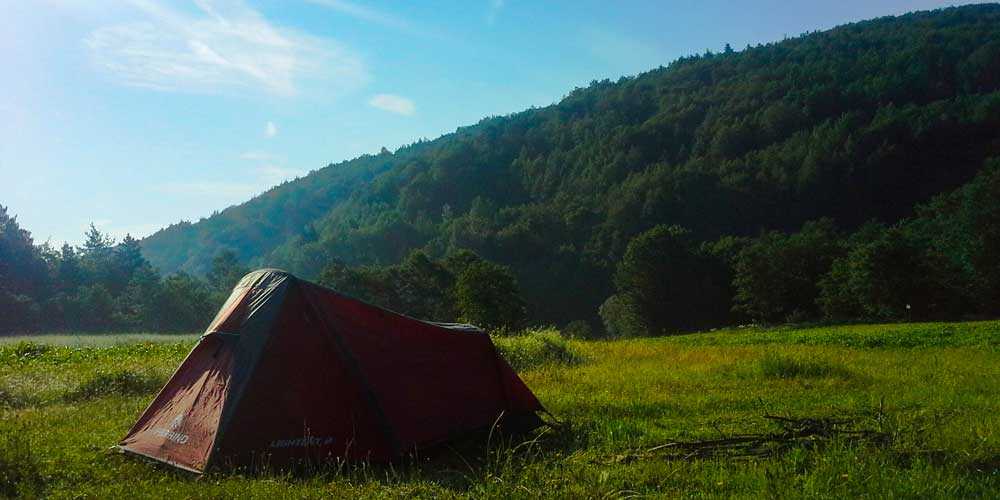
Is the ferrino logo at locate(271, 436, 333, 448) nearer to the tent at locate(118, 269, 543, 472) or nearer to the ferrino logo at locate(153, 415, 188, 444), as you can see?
the tent at locate(118, 269, 543, 472)

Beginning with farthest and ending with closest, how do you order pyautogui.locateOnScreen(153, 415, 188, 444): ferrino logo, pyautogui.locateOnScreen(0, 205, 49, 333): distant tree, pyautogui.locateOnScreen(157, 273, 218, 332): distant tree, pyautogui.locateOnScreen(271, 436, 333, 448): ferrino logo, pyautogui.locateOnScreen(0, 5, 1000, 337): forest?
pyautogui.locateOnScreen(157, 273, 218, 332): distant tree < pyautogui.locateOnScreen(0, 5, 1000, 337): forest < pyautogui.locateOnScreen(0, 205, 49, 333): distant tree < pyautogui.locateOnScreen(153, 415, 188, 444): ferrino logo < pyautogui.locateOnScreen(271, 436, 333, 448): ferrino logo

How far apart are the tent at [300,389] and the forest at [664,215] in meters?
45.6

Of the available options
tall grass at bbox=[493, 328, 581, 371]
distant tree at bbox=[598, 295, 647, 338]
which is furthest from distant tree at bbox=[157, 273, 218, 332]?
tall grass at bbox=[493, 328, 581, 371]

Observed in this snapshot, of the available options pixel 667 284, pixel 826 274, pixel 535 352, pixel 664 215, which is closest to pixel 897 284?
pixel 826 274

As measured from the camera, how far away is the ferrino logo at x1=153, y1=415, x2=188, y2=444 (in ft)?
27.9

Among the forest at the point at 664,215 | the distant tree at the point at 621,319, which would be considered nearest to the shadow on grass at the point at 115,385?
the forest at the point at 664,215

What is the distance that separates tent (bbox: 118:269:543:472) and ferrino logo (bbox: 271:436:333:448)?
1 centimetres

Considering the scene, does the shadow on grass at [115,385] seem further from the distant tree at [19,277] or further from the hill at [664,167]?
the hill at [664,167]

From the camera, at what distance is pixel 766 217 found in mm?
97000

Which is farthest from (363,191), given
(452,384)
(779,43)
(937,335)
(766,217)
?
(452,384)

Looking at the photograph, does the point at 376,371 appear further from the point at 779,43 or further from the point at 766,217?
the point at 779,43

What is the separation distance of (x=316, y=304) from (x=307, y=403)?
123cm

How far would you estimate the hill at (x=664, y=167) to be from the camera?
95312mm

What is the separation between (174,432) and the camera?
8648 mm
